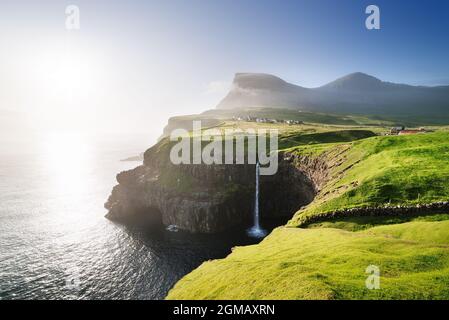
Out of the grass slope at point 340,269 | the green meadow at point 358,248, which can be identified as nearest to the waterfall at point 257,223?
the green meadow at point 358,248

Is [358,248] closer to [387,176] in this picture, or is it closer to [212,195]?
[387,176]

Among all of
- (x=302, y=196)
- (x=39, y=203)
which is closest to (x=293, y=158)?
(x=302, y=196)

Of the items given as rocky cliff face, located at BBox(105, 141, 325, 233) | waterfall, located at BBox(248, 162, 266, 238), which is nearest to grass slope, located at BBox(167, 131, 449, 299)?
rocky cliff face, located at BBox(105, 141, 325, 233)

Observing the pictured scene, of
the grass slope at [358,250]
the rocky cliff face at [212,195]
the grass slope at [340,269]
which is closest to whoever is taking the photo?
the grass slope at [340,269]

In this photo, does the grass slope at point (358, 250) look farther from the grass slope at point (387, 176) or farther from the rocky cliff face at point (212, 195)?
the rocky cliff face at point (212, 195)

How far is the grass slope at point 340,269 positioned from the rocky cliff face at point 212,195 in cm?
5405

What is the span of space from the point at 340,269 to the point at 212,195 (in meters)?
94.4

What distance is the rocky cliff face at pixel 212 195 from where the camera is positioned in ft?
384

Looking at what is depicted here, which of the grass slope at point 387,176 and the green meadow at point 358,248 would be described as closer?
the green meadow at point 358,248

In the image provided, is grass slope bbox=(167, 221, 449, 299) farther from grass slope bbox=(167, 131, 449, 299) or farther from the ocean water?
the ocean water

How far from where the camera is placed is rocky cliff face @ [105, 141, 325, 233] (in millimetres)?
117062

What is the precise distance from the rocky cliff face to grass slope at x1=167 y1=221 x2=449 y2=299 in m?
54.1
